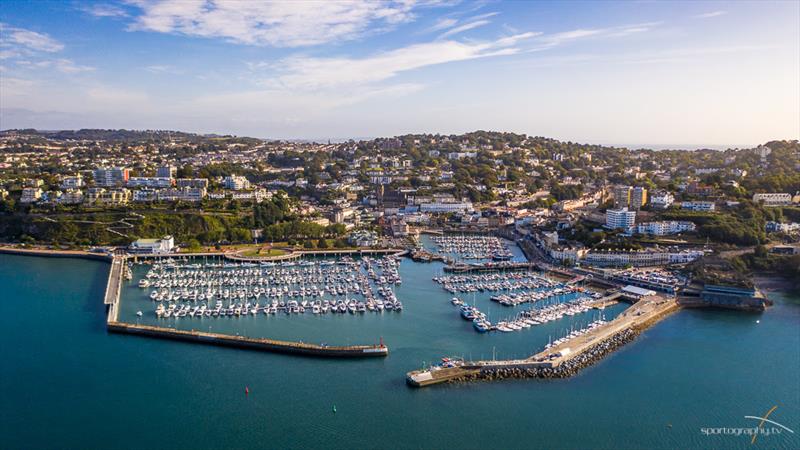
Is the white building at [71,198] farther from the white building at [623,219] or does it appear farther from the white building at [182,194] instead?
the white building at [623,219]

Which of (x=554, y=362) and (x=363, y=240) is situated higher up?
(x=363, y=240)

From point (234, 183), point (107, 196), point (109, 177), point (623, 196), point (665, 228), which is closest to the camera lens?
point (665, 228)

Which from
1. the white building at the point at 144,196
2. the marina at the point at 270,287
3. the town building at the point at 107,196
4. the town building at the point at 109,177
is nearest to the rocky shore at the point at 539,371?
the marina at the point at 270,287

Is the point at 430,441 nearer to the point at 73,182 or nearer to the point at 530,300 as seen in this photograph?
the point at 530,300

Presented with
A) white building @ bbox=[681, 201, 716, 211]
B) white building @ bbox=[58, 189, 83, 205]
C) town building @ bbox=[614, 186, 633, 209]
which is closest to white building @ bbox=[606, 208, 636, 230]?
white building @ bbox=[681, 201, 716, 211]

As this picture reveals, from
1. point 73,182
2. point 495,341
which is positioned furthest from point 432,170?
point 495,341

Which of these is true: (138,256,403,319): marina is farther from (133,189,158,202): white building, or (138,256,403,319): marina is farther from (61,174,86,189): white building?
(61,174,86,189): white building

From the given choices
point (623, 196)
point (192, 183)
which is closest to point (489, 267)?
point (623, 196)

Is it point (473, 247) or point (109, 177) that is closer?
point (473, 247)

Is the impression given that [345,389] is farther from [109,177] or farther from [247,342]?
[109,177]
